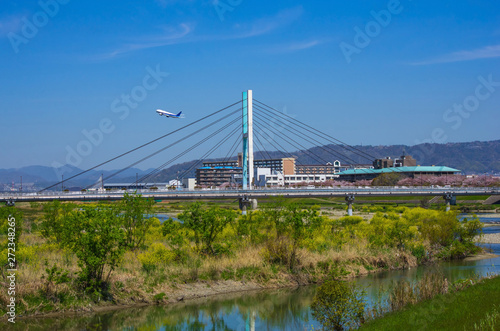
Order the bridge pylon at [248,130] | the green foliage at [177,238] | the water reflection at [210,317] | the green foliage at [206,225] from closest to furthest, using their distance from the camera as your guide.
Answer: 1. the water reflection at [210,317]
2. the green foliage at [177,238]
3. the green foliage at [206,225]
4. the bridge pylon at [248,130]

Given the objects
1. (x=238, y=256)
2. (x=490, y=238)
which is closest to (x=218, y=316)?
(x=238, y=256)

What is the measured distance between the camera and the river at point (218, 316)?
2100 centimetres

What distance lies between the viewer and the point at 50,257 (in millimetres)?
26078

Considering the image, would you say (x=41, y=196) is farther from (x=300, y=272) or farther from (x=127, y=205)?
(x=300, y=272)

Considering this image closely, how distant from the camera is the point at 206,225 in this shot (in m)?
28.6

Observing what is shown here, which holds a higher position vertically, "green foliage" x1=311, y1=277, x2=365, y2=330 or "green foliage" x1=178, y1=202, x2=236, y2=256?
"green foliage" x1=178, y1=202, x2=236, y2=256

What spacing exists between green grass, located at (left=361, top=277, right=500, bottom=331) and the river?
13.5 feet

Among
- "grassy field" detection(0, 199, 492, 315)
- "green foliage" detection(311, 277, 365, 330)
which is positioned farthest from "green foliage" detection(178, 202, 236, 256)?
"green foliage" detection(311, 277, 365, 330)

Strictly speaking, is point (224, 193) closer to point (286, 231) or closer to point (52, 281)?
point (286, 231)

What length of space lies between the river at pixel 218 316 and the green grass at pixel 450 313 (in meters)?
4.11

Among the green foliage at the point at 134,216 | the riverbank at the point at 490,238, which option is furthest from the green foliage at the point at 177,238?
the riverbank at the point at 490,238

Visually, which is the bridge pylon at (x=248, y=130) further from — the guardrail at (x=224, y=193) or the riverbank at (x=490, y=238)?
the riverbank at (x=490, y=238)

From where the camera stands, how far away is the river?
21.0 m

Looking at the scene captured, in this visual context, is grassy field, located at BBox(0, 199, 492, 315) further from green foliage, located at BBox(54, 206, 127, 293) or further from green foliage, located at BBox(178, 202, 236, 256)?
green foliage, located at BBox(54, 206, 127, 293)
